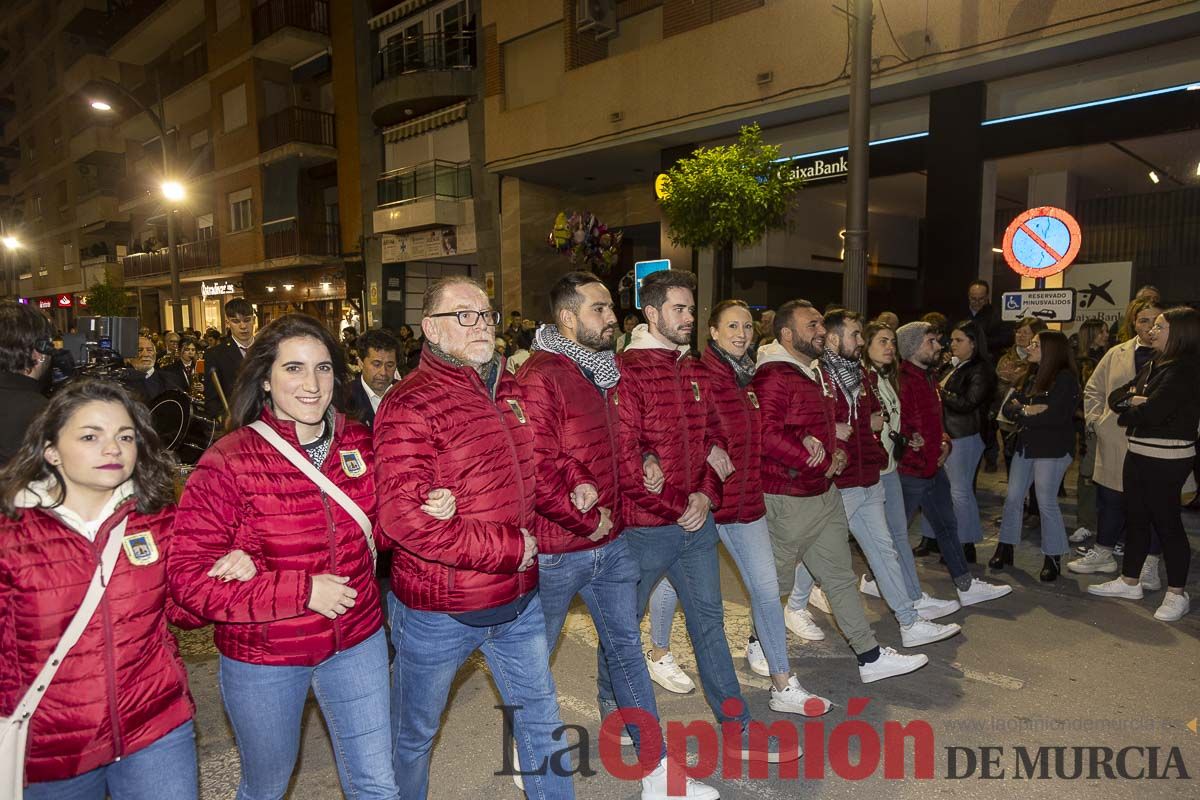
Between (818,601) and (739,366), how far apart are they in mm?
2489

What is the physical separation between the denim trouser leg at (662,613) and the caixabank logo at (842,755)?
1.99ft

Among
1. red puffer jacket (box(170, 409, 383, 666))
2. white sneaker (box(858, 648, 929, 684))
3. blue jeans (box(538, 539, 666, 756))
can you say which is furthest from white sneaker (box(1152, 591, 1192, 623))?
red puffer jacket (box(170, 409, 383, 666))

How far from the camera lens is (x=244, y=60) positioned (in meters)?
26.9

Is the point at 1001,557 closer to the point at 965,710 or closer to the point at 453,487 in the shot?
the point at 965,710

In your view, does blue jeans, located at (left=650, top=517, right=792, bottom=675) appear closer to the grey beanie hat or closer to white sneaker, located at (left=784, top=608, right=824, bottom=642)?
white sneaker, located at (left=784, top=608, right=824, bottom=642)

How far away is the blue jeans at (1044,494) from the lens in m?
5.93

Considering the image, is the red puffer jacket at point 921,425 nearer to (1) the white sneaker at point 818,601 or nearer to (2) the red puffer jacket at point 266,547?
(1) the white sneaker at point 818,601

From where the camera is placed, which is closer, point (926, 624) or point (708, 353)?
point (708, 353)

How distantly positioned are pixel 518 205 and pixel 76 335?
14143 millimetres

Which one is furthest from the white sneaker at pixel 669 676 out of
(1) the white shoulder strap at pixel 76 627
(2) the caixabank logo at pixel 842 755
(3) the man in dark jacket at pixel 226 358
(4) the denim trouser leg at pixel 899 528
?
(3) the man in dark jacket at pixel 226 358

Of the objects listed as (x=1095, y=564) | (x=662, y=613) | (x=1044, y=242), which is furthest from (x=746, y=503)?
(x=1044, y=242)

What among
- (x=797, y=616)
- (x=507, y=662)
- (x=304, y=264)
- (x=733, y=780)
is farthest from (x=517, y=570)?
(x=304, y=264)

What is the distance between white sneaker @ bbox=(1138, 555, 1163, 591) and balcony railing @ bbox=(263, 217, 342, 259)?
2526 cm

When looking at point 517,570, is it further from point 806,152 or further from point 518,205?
point 518,205
